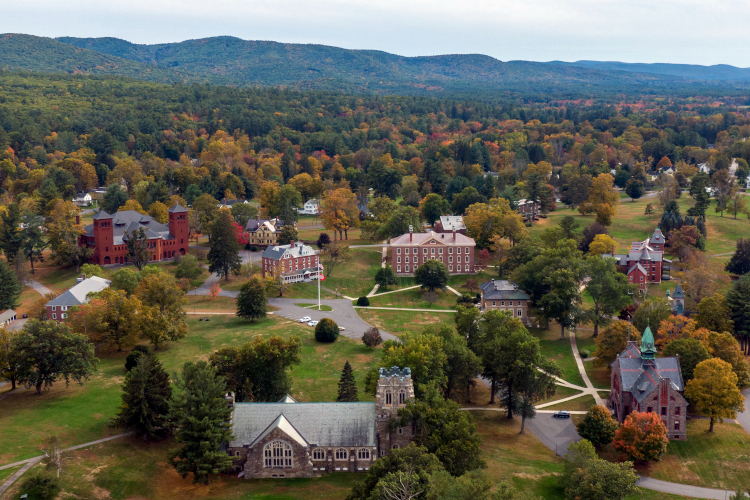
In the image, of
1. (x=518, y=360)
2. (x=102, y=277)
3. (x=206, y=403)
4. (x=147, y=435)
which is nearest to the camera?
(x=206, y=403)

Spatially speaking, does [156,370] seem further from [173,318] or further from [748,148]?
[748,148]

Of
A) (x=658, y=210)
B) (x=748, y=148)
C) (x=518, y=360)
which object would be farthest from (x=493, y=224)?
(x=748, y=148)

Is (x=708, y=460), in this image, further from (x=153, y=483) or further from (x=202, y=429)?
(x=153, y=483)

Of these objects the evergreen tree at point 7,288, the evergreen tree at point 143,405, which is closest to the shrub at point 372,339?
the evergreen tree at point 143,405

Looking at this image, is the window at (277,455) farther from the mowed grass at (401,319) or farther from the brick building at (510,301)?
the brick building at (510,301)

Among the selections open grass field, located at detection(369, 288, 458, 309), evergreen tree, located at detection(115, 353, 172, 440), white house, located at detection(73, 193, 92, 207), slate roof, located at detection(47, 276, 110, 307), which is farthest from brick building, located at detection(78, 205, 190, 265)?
evergreen tree, located at detection(115, 353, 172, 440)

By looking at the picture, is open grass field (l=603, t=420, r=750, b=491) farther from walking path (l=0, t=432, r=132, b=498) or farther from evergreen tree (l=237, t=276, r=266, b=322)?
evergreen tree (l=237, t=276, r=266, b=322)

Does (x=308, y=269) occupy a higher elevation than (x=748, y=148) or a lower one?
lower
